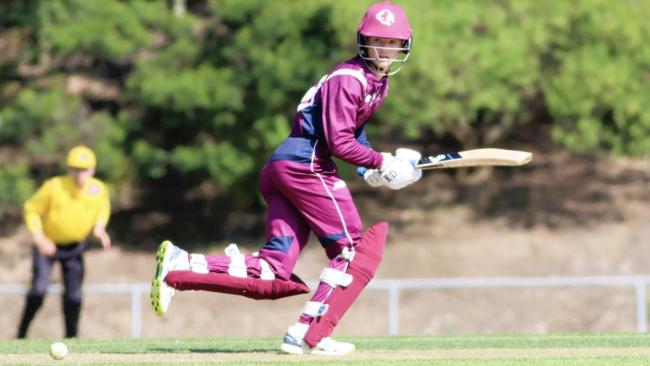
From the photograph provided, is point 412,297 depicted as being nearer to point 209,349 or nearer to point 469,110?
point 469,110

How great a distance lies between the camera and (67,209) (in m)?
12.8

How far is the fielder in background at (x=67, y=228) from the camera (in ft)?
41.3

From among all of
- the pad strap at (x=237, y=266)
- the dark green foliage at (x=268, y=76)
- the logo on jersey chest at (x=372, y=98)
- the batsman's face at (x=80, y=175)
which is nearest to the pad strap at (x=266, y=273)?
the pad strap at (x=237, y=266)

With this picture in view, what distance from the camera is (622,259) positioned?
23.2 m

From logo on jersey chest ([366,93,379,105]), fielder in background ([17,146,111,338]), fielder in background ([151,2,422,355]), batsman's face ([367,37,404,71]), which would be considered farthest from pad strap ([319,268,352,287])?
fielder in background ([17,146,111,338])

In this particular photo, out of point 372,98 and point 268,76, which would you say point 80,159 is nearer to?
point 372,98

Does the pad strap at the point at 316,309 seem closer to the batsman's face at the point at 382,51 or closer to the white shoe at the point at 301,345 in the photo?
the white shoe at the point at 301,345

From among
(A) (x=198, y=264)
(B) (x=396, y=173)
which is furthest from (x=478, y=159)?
(A) (x=198, y=264)

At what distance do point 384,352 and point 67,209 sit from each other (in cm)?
513

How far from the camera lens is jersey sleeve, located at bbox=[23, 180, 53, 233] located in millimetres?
12453

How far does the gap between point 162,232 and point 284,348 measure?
17.2 m

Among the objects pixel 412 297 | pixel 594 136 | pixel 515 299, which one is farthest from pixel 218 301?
pixel 594 136

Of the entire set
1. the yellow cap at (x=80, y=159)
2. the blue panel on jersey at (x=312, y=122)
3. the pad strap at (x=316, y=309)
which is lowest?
the yellow cap at (x=80, y=159)

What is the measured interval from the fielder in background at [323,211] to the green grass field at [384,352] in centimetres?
37
